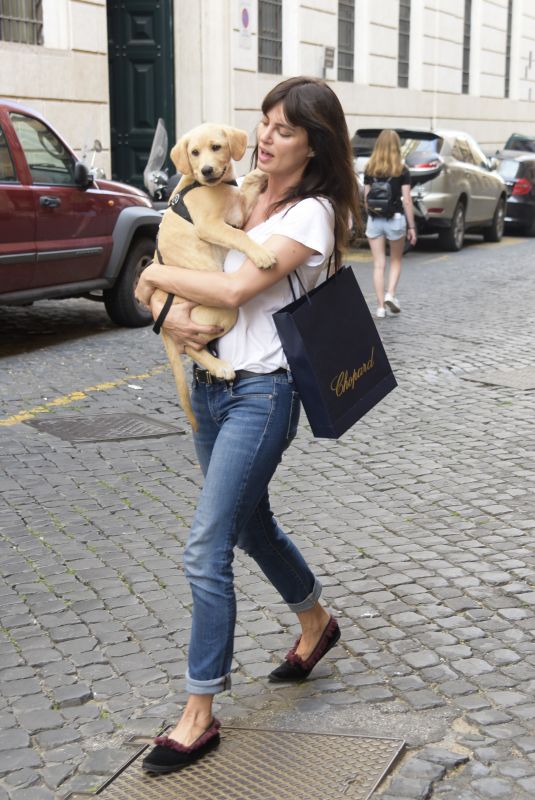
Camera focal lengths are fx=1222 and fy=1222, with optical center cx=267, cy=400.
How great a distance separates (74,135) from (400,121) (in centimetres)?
1154

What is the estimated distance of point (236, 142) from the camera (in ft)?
11.6

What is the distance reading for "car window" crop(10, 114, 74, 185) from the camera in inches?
383

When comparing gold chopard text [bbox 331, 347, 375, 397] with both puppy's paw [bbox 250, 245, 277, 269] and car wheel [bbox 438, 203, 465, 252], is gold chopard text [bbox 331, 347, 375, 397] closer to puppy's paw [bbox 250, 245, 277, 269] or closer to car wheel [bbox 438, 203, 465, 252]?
puppy's paw [bbox 250, 245, 277, 269]

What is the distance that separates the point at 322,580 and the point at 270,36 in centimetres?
1841

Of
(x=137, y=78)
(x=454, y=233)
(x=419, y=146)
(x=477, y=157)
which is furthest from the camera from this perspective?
(x=137, y=78)

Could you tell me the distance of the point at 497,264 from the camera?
1675 centimetres

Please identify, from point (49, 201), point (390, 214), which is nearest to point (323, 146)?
point (49, 201)

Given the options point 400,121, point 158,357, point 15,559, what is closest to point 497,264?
point 158,357

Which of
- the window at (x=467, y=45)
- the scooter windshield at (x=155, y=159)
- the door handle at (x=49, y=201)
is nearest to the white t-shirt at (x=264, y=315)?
the door handle at (x=49, y=201)

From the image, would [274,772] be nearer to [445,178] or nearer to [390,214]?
[390,214]

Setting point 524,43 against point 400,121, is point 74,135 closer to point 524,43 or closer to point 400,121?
point 400,121

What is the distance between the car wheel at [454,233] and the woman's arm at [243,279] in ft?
49.3

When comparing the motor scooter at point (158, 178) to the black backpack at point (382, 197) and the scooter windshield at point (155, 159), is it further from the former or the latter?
the black backpack at point (382, 197)

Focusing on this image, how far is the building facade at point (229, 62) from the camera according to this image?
16.7 m
